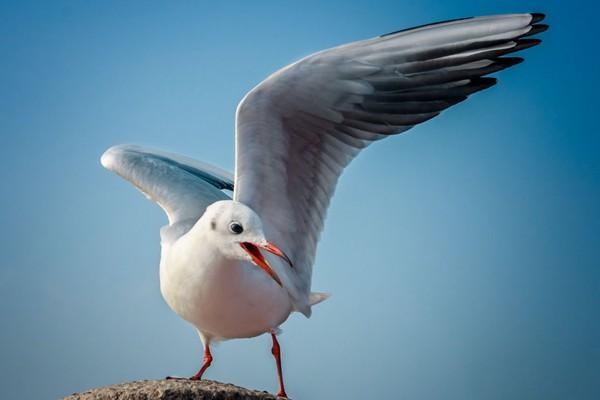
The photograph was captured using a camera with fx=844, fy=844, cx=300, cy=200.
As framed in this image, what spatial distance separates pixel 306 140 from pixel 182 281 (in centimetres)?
109

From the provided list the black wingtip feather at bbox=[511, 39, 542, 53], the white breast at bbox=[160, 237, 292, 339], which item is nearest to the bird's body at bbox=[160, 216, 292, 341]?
the white breast at bbox=[160, 237, 292, 339]

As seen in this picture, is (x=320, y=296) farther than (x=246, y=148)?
Yes

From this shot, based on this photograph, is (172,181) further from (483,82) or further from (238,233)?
(483,82)

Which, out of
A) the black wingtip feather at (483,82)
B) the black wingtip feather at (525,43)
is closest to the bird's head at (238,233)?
the black wingtip feather at (483,82)

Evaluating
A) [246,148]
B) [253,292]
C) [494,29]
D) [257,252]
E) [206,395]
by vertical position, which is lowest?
[206,395]

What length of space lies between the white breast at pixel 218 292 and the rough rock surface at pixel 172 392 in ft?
1.13

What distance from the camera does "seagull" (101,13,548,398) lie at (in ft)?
14.6

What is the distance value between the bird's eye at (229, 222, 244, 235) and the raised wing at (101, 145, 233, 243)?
81 cm

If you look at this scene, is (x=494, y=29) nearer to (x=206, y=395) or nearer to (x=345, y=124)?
(x=345, y=124)

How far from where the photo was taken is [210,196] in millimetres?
5734

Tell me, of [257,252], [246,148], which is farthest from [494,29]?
[257,252]

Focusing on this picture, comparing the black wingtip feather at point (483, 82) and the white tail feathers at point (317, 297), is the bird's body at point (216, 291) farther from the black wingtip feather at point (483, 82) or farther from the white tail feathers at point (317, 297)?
the black wingtip feather at point (483, 82)

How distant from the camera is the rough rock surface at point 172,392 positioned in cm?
421

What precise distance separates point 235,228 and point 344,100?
107cm
